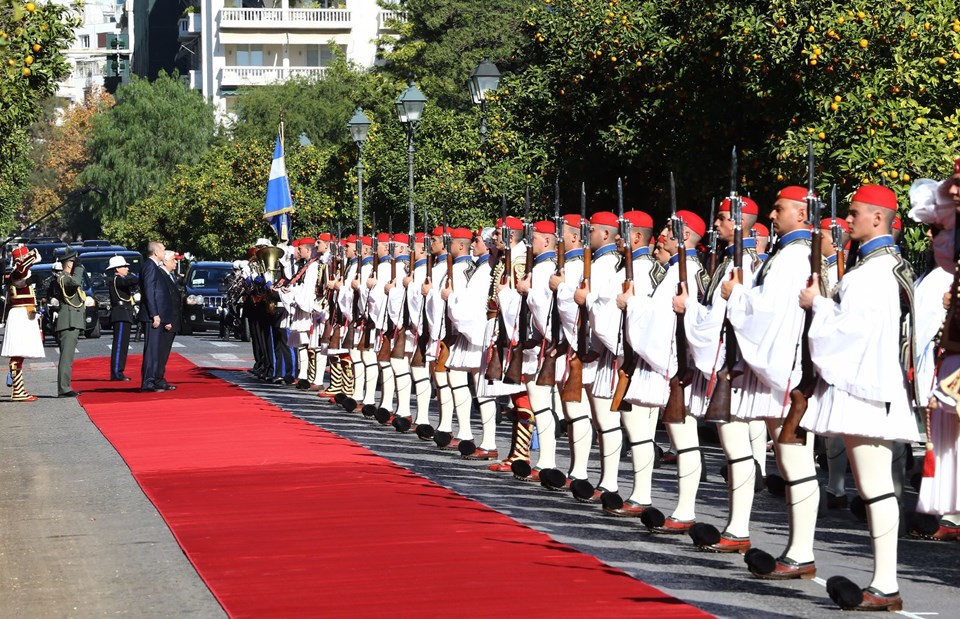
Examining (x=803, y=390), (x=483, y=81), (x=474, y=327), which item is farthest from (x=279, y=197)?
(x=803, y=390)

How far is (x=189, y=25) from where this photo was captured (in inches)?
4451

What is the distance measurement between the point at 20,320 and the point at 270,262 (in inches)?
178

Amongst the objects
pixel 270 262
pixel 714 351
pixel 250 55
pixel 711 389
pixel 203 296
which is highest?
pixel 250 55

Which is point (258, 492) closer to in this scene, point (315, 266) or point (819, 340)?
point (819, 340)

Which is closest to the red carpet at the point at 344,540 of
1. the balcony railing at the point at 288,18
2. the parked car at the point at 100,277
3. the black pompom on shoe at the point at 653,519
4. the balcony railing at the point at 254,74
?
the black pompom on shoe at the point at 653,519

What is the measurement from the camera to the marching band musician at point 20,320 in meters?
22.7

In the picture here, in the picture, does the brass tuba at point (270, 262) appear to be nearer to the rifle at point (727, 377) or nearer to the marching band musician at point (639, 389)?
the marching band musician at point (639, 389)

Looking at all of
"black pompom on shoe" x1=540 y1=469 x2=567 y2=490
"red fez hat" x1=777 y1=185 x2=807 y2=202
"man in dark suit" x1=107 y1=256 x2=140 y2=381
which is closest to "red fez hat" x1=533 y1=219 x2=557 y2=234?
"black pompom on shoe" x1=540 y1=469 x2=567 y2=490

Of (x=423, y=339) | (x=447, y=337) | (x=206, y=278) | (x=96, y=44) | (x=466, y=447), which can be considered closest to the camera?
(x=466, y=447)

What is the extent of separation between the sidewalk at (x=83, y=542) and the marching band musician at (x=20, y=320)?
4909mm

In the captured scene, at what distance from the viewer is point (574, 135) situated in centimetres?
2273

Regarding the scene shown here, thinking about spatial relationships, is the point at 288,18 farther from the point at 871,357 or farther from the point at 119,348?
the point at 871,357

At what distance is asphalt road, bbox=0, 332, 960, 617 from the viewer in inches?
357

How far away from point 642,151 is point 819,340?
488 inches
